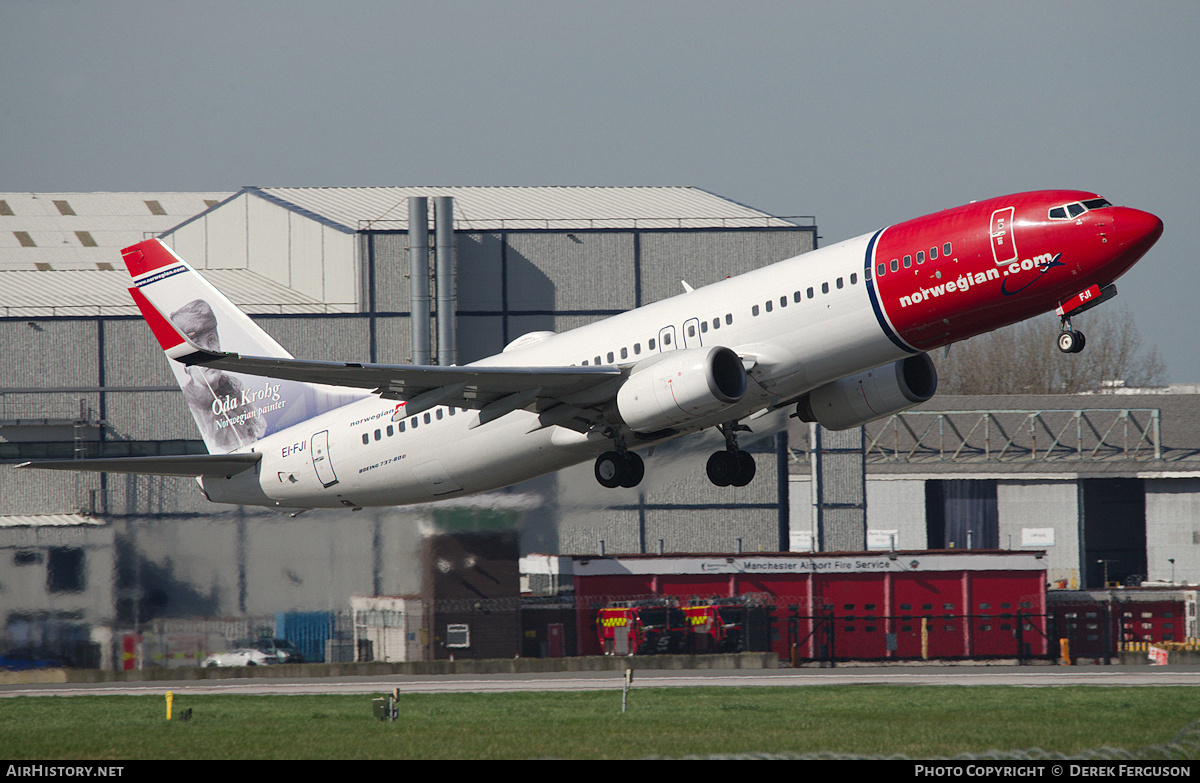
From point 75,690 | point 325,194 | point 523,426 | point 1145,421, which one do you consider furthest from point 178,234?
point 1145,421

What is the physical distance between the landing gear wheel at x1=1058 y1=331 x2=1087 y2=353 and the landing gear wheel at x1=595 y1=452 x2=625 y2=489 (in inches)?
436

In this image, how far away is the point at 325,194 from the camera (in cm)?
9044

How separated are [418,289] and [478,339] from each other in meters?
5.08

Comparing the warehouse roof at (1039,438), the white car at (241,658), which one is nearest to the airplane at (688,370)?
the white car at (241,658)

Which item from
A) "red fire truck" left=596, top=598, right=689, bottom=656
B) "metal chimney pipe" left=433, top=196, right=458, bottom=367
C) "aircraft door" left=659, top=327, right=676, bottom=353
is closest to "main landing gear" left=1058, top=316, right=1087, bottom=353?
"aircraft door" left=659, top=327, right=676, bottom=353

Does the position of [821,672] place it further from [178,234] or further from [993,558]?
[178,234]

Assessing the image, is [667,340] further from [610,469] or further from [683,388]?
[610,469]

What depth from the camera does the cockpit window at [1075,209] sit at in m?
29.9

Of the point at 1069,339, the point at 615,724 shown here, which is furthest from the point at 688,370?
the point at 615,724

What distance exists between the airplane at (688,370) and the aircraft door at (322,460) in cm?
6

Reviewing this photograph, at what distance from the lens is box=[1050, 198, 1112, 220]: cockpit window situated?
98.2 feet

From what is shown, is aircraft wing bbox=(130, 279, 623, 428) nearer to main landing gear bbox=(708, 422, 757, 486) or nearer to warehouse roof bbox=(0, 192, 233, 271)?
main landing gear bbox=(708, 422, 757, 486)

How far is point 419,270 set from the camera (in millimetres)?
79062

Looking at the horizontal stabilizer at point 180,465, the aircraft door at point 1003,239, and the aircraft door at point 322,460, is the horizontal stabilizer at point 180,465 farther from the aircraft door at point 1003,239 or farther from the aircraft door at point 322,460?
the aircraft door at point 1003,239
